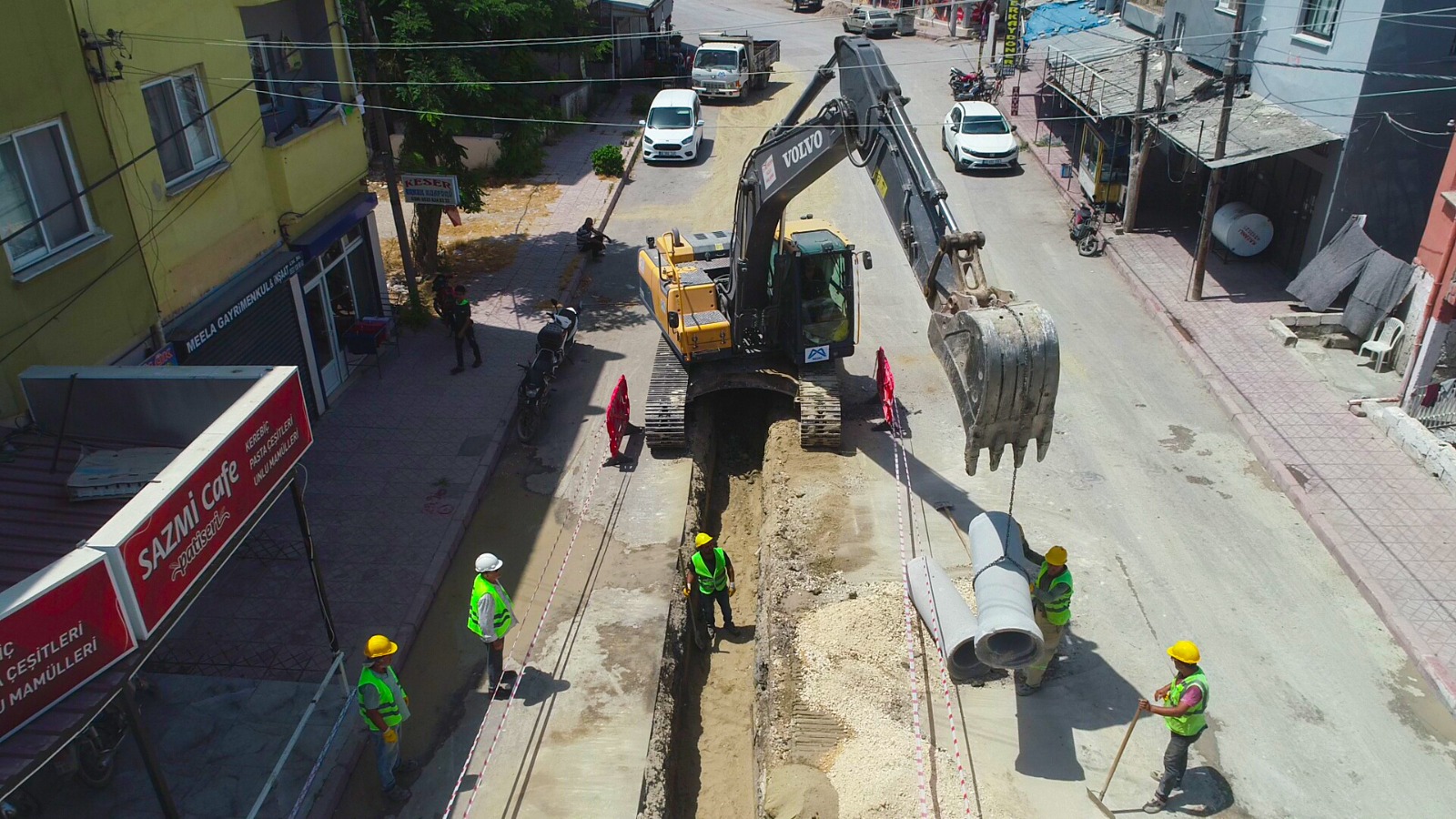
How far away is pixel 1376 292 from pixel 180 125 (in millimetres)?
18724

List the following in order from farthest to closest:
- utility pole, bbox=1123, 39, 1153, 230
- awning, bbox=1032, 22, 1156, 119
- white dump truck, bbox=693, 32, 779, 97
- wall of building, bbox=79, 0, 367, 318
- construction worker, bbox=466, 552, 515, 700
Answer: white dump truck, bbox=693, 32, 779, 97 < awning, bbox=1032, 22, 1156, 119 < utility pole, bbox=1123, 39, 1153, 230 < wall of building, bbox=79, 0, 367, 318 < construction worker, bbox=466, 552, 515, 700

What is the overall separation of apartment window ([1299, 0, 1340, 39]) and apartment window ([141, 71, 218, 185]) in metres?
19.5

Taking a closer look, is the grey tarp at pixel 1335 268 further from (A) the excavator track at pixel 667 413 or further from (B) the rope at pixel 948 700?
(A) the excavator track at pixel 667 413

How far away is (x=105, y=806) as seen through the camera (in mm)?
8953

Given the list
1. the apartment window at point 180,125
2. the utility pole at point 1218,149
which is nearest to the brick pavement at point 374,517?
the apartment window at point 180,125

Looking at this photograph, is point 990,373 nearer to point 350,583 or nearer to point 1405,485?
point 350,583

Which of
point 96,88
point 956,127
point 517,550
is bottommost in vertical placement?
point 517,550

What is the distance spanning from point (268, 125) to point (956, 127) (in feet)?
63.6

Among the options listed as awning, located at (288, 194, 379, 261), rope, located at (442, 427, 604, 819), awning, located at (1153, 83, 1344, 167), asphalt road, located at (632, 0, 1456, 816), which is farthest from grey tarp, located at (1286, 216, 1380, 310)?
A: awning, located at (288, 194, 379, 261)

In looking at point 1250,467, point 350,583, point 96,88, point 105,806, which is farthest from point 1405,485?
point 96,88

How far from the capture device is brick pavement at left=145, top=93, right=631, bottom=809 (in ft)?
36.1

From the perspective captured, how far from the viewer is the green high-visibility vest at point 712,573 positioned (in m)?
11.1

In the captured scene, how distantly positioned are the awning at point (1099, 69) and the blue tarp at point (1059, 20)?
0.39 metres

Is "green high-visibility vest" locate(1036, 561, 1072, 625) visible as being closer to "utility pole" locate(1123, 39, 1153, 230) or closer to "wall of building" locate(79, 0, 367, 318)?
"wall of building" locate(79, 0, 367, 318)
